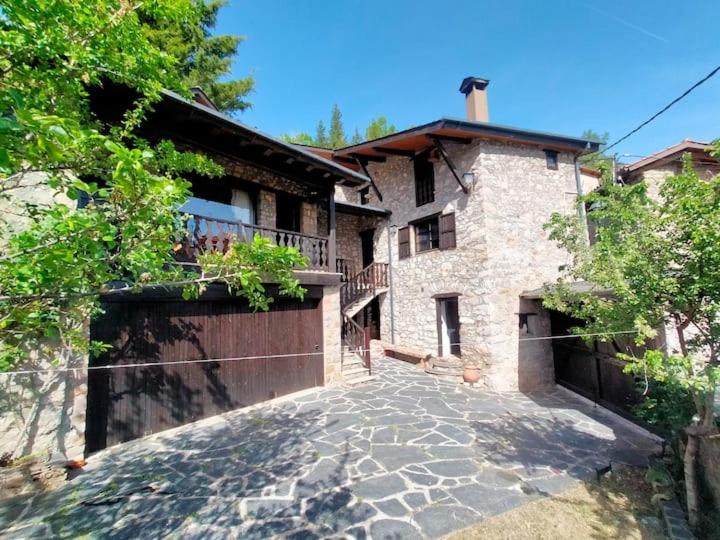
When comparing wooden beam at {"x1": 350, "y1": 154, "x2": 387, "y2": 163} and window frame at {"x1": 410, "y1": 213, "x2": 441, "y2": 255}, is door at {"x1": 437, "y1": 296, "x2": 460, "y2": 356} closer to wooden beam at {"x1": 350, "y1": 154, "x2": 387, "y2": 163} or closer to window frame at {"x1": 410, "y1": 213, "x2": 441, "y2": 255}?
window frame at {"x1": 410, "y1": 213, "x2": 441, "y2": 255}

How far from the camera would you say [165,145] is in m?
3.71

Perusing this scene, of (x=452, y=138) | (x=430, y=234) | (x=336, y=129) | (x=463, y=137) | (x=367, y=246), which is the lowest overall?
(x=430, y=234)

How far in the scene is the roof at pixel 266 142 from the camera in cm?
559

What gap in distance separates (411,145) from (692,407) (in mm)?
9969

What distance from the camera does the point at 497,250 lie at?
9.27 meters

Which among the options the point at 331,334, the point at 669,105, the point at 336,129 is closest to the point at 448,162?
the point at 669,105

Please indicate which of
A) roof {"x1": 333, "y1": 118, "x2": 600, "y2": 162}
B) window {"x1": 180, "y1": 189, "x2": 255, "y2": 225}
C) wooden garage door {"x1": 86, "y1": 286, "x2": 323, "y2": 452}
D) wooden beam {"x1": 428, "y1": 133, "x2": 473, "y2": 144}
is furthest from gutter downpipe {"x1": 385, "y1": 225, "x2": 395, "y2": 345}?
window {"x1": 180, "y1": 189, "x2": 255, "y2": 225}

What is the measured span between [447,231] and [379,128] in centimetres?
2146

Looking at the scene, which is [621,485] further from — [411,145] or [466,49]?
[466,49]

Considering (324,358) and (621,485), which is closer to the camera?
(621,485)

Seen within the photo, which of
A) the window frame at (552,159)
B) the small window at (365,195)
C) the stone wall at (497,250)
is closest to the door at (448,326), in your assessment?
the stone wall at (497,250)

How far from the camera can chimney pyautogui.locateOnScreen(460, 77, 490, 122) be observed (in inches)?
426

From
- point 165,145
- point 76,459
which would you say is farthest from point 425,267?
point 76,459

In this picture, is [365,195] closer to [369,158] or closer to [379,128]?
[369,158]
